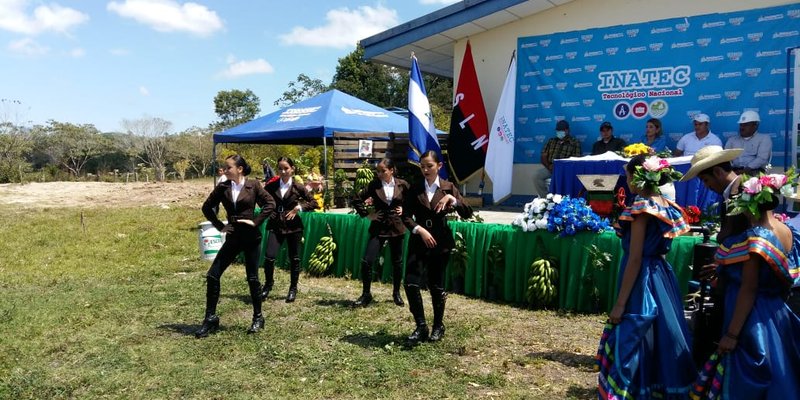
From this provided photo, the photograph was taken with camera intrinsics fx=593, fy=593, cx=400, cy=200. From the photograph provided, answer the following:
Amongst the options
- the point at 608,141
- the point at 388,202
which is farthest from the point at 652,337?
the point at 608,141

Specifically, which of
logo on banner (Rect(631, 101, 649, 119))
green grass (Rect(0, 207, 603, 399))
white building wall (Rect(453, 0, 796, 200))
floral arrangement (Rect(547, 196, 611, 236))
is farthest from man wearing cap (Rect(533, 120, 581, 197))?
green grass (Rect(0, 207, 603, 399))

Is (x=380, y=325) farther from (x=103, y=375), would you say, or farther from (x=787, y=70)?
(x=787, y=70)

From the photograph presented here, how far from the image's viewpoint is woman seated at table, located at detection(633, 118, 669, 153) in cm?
1018

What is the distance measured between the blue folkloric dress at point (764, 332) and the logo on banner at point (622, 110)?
27.9ft

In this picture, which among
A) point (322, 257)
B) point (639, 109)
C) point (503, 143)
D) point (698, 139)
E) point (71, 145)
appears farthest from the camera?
point (71, 145)

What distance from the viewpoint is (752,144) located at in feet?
30.0

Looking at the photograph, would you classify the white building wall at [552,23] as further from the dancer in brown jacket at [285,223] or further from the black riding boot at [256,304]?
the black riding boot at [256,304]

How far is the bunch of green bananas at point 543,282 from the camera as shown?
6.47m

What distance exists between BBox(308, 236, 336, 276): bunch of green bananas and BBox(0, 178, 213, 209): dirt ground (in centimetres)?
1539

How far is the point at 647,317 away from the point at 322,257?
599cm

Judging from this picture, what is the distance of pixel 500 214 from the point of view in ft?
35.1

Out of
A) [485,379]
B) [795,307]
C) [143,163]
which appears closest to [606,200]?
[485,379]

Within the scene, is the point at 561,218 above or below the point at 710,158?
below

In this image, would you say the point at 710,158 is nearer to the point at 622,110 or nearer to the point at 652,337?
the point at 652,337
